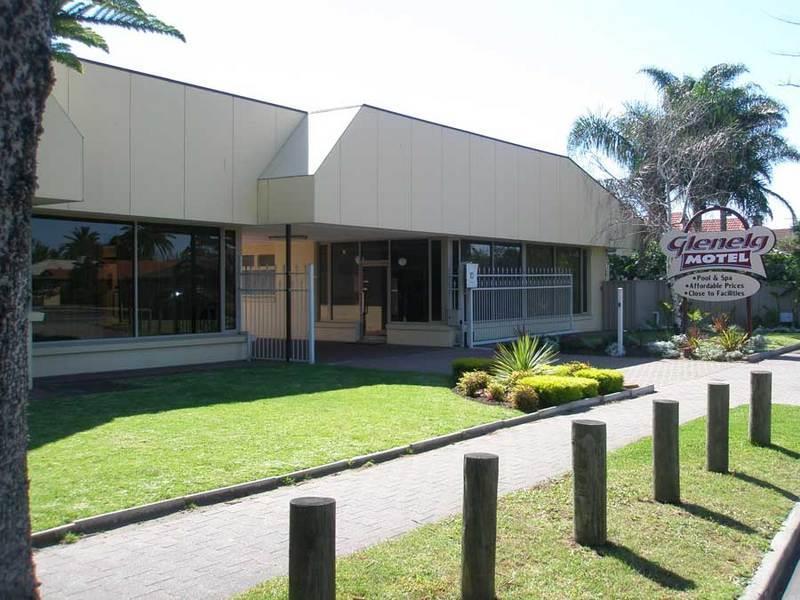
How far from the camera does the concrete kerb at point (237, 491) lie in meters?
5.85

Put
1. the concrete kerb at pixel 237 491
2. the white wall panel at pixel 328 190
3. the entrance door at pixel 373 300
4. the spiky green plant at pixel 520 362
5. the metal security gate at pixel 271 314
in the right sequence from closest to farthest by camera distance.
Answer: the concrete kerb at pixel 237 491 → the spiky green plant at pixel 520 362 → the white wall panel at pixel 328 190 → the metal security gate at pixel 271 314 → the entrance door at pixel 373 300

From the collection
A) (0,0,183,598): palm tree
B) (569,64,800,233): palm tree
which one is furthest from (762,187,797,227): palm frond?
(0,0,183,598): palm tree

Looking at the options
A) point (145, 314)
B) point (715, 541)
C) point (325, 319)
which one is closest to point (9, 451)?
point (715, 541)

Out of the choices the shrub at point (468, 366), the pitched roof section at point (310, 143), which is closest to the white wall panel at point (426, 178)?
the pitched roof section at point (310, 143)

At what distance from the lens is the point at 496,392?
40.5 feet

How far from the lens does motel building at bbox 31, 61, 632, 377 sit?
14.3m

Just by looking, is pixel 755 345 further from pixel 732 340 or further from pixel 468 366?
pixel 468 366

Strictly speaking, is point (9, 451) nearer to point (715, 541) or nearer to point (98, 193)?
point (715, 541)

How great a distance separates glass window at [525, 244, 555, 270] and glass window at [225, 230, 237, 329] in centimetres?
1119

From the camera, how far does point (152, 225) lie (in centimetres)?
1603

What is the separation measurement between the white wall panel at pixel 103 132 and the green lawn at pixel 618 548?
10314 mm

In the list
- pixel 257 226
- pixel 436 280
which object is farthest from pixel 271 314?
pixel 436 280

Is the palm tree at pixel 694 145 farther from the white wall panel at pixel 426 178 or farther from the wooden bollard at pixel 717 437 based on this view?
the wooden bollard at pixel 717 437

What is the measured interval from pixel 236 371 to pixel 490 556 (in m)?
11.5
